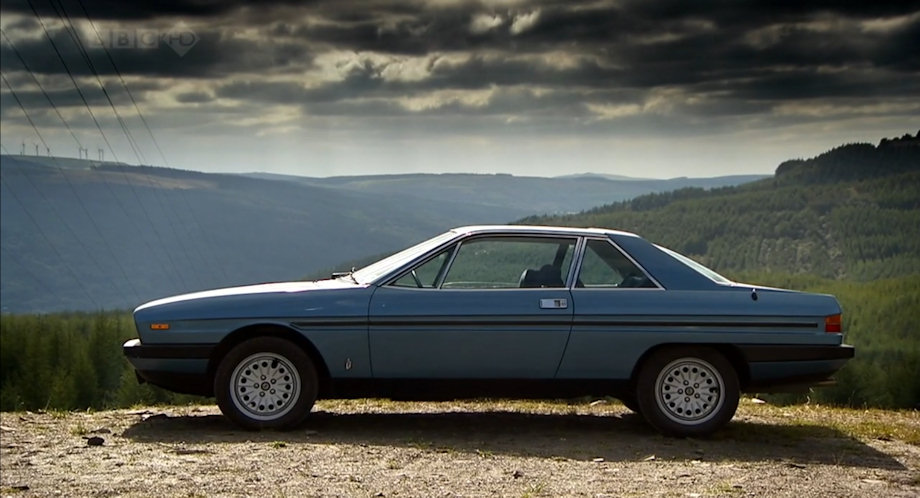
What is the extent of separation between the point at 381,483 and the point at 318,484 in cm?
37

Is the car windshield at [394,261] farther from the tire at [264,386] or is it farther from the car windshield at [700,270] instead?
the car windshield at [700,270]

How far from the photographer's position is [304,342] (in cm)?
855

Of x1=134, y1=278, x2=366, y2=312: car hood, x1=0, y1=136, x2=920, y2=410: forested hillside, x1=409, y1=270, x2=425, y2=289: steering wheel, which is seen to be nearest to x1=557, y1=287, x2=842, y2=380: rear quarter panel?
x1=409, y1=270, x2=425, y2=289: steering wheel

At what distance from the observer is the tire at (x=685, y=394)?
8.54m

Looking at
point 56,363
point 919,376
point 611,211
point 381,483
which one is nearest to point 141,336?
A: point 381,483

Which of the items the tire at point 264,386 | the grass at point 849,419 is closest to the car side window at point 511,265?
the tire at point 264,386

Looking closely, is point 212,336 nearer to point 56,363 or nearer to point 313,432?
point 313,432

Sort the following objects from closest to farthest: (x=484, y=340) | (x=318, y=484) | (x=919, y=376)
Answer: (x=318, y=484), (x=484, y=340), (x=919, y=376)

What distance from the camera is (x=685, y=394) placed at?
8.61 m

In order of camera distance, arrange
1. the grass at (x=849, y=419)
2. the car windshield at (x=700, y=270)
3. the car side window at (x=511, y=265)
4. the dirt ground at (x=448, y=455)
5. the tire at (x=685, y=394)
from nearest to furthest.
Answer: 1. the dirt ground at (x=448, y=455)
2. the tire at (x=685, y=394)
3. the car side window at (x=511, y=265)
4. the car windshield at (x=700, y=270)
5. the grass at (x=849, y=419)

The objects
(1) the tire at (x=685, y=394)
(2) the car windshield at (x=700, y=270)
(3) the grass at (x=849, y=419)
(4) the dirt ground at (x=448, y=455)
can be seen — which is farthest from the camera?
(3) the grass at (x=849, y=419)

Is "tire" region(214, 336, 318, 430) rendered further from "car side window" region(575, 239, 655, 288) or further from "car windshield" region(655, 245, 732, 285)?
"car windshield" region(655, 245, 732, 285)

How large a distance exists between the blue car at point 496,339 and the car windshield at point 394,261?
0.15 feet

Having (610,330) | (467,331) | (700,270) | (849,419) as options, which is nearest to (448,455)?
(467,331)
